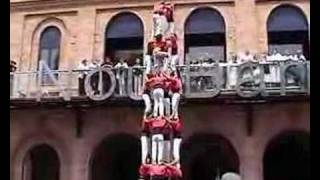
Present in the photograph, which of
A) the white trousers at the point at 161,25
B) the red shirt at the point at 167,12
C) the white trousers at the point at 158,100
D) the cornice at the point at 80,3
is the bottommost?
the white trousers at the point at 158,100

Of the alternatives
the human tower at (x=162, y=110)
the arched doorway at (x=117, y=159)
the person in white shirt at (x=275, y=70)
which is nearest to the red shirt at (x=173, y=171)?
the human tower at (x=162, y=110)

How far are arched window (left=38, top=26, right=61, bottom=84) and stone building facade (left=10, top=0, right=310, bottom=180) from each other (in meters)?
0.19

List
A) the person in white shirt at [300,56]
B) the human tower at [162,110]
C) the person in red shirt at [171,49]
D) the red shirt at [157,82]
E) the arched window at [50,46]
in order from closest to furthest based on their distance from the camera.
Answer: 1. the human tower at [162,110]
2. the red shirt at [157,82]
3. the person in red shirt at [171,49]
4. the person in white shirt at [300,56]
5. the arched window at [50,46]

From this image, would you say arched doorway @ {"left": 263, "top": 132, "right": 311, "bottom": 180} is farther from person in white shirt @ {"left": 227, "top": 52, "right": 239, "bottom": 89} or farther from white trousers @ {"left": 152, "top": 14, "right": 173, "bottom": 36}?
white trousers @ {"left": 152, "top": 14, "right": 173, "bottom": 36}

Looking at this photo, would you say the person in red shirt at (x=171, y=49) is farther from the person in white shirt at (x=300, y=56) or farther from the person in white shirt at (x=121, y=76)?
the person in white shirt at (x=300, y=56)

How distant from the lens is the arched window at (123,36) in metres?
19.7

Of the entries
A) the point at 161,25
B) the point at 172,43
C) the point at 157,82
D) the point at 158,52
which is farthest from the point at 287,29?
the point at 157,82

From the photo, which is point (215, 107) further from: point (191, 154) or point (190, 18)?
point (190, 18)

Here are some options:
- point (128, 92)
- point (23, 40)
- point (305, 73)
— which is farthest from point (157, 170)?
point (23, 40)

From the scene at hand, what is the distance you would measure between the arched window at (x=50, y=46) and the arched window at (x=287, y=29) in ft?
25.8

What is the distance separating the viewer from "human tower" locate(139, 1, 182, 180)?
11633 mm

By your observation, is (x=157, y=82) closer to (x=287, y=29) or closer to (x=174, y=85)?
(x=174, y=85)

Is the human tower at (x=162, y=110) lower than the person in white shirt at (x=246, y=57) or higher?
lower

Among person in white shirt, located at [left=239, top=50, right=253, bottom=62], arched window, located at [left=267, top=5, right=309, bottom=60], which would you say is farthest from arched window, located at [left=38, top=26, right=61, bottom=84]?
arched window, located at [left=267, top=5, right=309, bottom=60]
